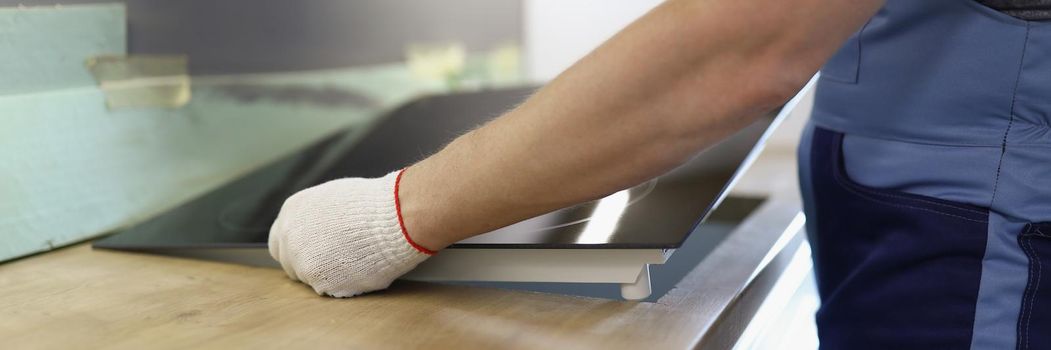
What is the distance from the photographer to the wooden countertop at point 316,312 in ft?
1.94

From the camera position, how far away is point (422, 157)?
931 millimetres

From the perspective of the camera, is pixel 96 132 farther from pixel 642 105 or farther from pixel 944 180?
pixel 944 180

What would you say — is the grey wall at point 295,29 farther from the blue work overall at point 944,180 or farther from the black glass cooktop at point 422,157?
the blue work overall at point 944,180

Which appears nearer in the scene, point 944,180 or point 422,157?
point 944,180

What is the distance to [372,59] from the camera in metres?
1.38

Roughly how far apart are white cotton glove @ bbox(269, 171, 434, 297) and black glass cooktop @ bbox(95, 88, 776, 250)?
0.06 m

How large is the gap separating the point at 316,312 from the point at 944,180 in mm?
494

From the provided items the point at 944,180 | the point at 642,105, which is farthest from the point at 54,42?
the point at 944,180

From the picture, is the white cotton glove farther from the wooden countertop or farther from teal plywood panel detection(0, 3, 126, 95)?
teal plywood panel detection(0, 3, 126, 95)

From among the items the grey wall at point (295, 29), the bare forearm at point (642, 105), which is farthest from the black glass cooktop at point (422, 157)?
the grey wall at point (295, 29)

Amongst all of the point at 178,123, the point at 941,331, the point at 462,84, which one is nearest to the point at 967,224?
the point at 941,331

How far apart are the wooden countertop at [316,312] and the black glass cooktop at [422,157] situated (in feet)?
0.16

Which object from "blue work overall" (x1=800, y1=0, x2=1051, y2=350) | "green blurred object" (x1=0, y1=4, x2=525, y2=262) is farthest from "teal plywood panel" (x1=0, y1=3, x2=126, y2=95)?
"blue work overall" (x1=800, y1=0, x2=1051, y2=350)

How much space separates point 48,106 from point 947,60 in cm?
82
